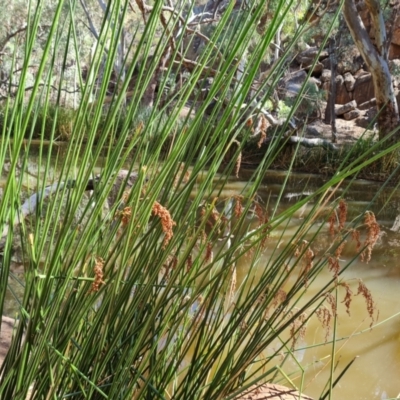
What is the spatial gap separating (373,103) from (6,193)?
1357 centimetres

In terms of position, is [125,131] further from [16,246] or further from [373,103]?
[373,103]

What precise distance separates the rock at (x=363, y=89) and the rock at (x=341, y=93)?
0.56 ft

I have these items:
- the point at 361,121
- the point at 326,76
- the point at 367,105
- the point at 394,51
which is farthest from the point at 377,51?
the point at 394,51

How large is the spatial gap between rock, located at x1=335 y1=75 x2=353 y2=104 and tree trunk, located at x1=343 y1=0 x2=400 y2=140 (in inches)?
240

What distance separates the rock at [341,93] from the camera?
47.0 ft

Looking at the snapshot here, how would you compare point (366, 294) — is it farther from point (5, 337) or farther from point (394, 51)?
point (394, 51)


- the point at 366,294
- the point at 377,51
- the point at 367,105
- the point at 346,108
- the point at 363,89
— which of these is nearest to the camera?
the point at 366,294

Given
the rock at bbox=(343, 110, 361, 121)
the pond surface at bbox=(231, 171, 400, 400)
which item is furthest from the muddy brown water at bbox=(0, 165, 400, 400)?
the rock at bbox=(343, 110, 361, 121)

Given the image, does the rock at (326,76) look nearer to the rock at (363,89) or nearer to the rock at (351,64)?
the rock at (351,64)

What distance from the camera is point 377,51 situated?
8156 millimetres

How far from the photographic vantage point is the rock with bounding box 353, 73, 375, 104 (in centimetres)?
1399

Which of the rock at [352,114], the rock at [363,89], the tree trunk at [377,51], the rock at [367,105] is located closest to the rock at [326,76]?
the rock at [363,89]

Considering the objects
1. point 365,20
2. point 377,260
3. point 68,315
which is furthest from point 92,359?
point 365,20

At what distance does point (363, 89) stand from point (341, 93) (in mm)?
556
